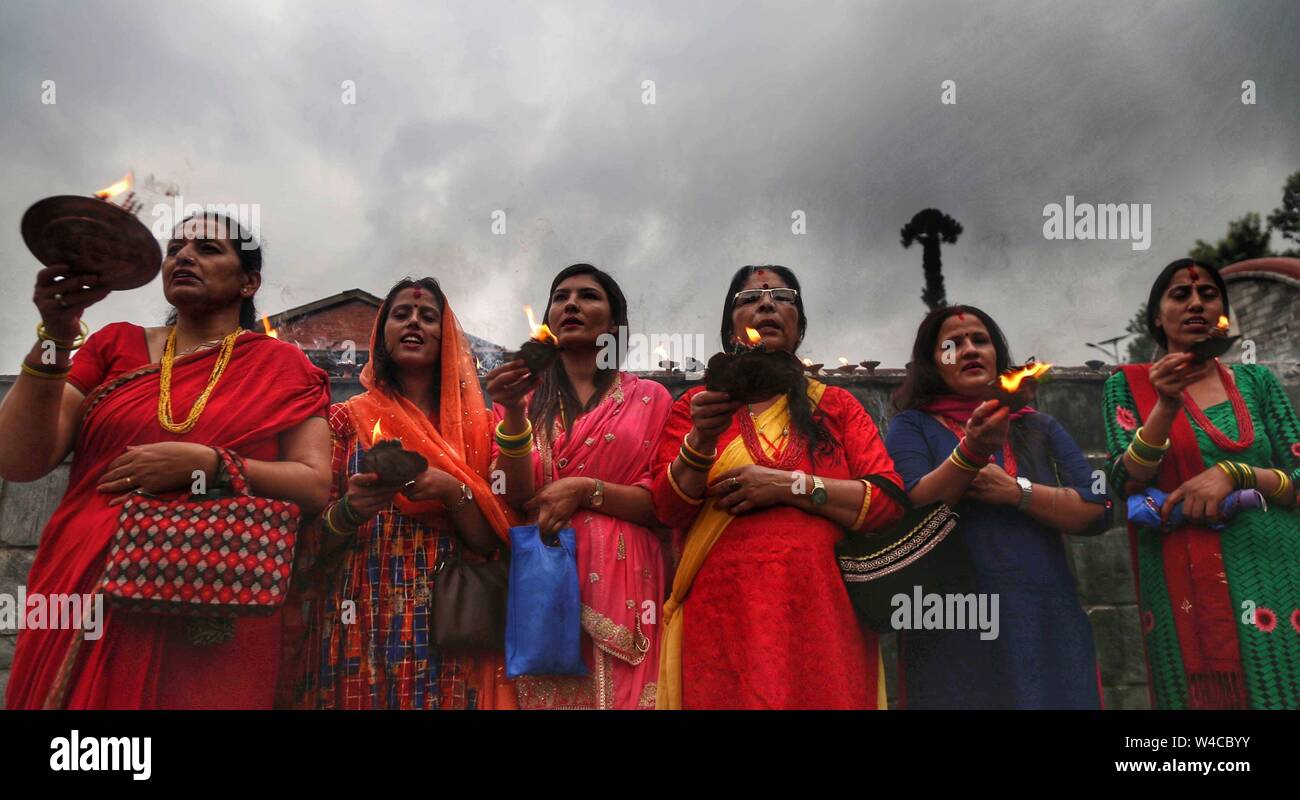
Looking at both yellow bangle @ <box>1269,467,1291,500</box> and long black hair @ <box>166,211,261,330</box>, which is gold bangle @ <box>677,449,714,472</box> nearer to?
long black hair @ <box>166,211,261,330</box>

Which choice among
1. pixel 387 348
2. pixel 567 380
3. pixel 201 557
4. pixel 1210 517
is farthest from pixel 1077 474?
pixel 201 557

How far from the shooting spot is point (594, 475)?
3.83 m

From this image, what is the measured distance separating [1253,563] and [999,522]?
117cm

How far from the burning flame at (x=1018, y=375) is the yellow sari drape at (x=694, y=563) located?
91 centimetres

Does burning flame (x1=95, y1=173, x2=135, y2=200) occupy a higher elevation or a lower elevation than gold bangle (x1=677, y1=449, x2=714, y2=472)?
higher

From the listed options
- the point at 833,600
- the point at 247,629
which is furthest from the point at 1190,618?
the point at 247,629

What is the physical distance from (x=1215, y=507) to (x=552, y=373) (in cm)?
307

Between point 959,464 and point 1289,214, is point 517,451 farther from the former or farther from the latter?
point 1289,214

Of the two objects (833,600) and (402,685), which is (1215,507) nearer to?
(833,600)

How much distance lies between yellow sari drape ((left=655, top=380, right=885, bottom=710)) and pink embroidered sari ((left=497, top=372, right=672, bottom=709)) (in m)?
0.06

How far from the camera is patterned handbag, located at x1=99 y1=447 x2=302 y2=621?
3221mm

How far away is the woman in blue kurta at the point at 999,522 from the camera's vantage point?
3.58 meters

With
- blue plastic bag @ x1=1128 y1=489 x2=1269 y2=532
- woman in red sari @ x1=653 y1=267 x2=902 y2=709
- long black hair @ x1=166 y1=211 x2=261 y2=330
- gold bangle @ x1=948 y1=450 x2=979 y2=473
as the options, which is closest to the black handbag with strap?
woman in red sari @ x1=653 y1=267 x2=902 y2=709

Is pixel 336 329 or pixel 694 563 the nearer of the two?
pixel 694 563
